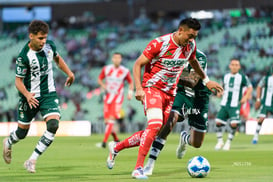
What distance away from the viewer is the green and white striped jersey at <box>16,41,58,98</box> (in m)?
10.3

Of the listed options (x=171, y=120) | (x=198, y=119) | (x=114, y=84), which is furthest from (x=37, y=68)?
(x=114, y=84)

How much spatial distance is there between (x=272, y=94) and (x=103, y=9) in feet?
111

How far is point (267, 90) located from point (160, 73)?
1203 centimetres

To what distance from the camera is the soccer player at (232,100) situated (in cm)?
1808

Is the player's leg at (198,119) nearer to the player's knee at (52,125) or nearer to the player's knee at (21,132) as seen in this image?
the player's knee at (52,125)

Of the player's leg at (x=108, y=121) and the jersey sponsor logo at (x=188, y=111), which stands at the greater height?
the jersey sponsor logo at (x=188, y=111)

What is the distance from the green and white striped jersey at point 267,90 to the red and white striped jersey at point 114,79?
4.45 metres

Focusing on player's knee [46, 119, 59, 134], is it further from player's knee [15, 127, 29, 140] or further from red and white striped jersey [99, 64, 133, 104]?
red and white striped jersey [99, 64, 133, 104]

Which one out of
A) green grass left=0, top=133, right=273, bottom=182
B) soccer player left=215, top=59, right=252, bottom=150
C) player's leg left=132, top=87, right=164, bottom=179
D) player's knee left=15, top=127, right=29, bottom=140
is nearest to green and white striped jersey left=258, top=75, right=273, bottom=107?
soccer player left=215, top=59, right=252, bottom=150

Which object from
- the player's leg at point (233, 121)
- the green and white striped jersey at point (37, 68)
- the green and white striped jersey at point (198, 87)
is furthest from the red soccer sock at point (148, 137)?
the player's leg at point (233, 121)

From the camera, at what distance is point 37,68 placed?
34.2 feet

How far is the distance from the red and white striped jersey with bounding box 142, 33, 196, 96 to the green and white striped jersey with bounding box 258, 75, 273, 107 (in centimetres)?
1169

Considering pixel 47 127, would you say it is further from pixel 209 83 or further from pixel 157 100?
pixel 209 83

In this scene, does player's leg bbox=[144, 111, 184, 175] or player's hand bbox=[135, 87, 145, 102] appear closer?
player's hand bbox=[135, 87, 145, 102]
